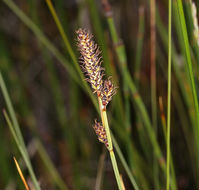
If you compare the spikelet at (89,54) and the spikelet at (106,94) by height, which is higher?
the spikelet at (89,54)

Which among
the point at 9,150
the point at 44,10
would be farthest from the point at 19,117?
the point at 44,10

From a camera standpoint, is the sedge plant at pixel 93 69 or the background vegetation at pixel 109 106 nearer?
the sedge plant at pixel 93 69

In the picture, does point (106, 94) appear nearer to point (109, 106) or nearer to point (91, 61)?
point (91, 61)

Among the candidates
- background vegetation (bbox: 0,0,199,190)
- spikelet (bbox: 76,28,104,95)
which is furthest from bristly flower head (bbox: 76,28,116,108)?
background vegetation (bbox: 0,0,199,190)

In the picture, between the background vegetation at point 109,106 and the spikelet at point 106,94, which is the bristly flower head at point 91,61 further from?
the background vegetation at point 109,106

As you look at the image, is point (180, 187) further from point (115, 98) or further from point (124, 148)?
point (115, 98)

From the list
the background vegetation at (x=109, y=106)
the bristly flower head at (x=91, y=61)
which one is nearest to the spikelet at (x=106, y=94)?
the bristly flower head at (x=91, y=61)

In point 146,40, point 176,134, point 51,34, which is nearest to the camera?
point 176,134

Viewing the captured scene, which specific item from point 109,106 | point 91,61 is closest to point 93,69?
point 91,61
